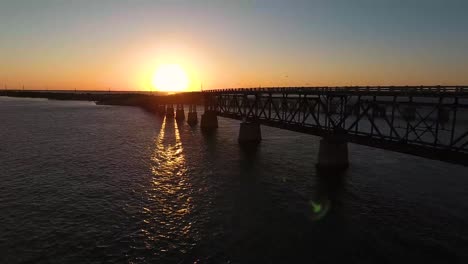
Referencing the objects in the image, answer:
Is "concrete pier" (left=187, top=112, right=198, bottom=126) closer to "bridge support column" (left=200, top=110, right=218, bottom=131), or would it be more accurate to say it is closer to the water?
"bridge support column" (left=200, top=110, right=218, bottom=131)

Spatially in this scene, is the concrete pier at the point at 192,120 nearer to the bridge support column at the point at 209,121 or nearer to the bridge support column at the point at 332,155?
the bridge support column at the point at 209,121

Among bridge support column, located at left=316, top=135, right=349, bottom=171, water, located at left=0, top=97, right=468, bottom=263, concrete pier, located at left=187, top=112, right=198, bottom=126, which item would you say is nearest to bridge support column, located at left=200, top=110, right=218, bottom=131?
concrete pier, located at left=187, top=112, right=198, bottom=126

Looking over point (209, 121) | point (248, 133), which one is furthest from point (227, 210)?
point (209, 121)

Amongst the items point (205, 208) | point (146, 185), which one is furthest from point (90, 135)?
point (205, 208)

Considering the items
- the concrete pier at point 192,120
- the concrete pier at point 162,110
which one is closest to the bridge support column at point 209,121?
the concrete pier at point 192,120

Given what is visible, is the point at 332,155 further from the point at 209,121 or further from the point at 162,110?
the point at 162,110

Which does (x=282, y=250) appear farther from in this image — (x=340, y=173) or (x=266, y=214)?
(x=340, y=173)
